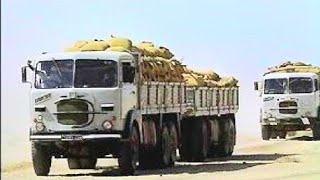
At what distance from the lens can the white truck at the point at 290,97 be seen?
38344 mm

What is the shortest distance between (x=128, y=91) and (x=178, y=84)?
4.56 metres

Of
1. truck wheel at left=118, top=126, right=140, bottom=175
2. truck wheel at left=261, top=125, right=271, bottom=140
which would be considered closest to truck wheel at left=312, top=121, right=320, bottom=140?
truck wheel at left=261, top=125, right=271, bottom=140

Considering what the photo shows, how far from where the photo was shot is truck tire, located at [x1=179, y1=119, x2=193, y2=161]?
27.4 metres

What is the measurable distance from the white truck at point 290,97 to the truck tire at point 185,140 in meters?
11.4

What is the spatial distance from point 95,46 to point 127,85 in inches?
67.9

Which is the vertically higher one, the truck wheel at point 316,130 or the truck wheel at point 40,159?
the truck wheel at point 40,159

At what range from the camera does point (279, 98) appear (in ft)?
126

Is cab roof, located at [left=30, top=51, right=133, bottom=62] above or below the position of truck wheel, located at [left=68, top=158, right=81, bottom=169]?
above

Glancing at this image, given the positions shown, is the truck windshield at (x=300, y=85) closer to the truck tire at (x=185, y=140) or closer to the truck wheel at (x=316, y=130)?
the truck wheel at (x=316, y=130)

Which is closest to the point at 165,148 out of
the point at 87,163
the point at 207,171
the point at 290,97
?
the point at 207,171

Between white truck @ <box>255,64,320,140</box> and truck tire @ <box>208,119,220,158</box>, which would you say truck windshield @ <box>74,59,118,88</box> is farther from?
white truck @ <box>255,64,320,140</box>

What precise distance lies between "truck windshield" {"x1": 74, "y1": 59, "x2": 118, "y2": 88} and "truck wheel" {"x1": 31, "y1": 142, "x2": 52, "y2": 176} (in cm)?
178

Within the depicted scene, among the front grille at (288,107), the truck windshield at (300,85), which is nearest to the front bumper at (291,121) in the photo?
the front grille at (288,107)

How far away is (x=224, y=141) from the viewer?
3080cm
